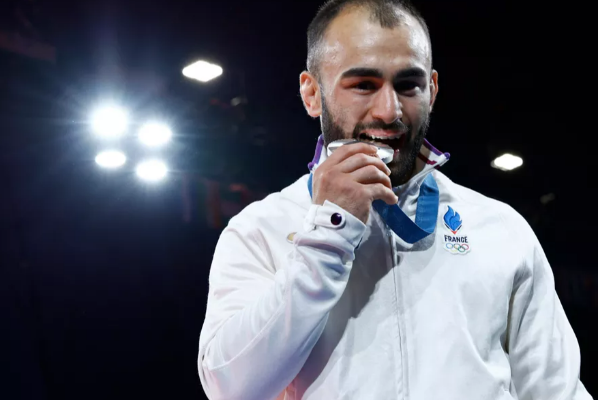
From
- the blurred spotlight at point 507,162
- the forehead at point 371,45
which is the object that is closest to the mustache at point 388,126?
the forehead at point 371,45

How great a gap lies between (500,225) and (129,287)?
129cm

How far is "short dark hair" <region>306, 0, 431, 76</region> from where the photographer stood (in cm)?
115

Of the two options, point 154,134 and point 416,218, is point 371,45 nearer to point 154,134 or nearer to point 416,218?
point 416,218

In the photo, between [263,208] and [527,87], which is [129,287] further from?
[527,87]

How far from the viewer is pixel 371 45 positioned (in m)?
1.12

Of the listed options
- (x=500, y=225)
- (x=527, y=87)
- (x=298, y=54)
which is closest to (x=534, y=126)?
(x=527, y=87)

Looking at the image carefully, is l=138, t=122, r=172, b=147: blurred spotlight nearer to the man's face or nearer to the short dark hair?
the short dark hair

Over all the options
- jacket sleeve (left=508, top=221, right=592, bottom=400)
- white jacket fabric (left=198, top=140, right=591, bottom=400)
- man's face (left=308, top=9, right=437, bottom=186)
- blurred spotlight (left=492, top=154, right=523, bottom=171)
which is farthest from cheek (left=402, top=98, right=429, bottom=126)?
blurred spotlight (left=492, top=154, right=523, bottom=171)

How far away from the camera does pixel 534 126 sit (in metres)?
2.89

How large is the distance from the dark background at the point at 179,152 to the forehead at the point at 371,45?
1126 mm

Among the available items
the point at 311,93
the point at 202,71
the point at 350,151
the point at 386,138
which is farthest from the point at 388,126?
the point at 202,71

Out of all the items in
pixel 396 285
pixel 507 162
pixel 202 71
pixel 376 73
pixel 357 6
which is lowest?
pixel 396 285

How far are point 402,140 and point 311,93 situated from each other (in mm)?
261

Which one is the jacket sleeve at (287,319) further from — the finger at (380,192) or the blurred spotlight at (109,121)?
the blurred spotlight at (109,121)
